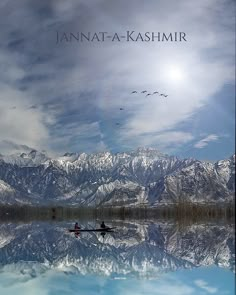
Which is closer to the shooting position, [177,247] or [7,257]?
[7,257]

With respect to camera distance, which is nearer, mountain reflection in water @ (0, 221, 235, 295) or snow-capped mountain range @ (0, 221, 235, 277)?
mountain reflection in water @ (0, 221, 235, 295)

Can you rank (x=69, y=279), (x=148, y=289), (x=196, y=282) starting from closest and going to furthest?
(x=148, y=289)
(x=196, y=282)
(x=69, y=279)

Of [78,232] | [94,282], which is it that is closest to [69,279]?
[94,282]

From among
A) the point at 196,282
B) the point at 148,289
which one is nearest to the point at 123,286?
the point at 148,289

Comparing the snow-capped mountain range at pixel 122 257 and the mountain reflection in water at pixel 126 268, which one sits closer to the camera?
the mountain reflection in water at pixel 126 268

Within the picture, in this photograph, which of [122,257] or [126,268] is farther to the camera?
[122,257]

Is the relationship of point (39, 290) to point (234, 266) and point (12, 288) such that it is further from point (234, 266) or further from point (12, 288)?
point (234, 266)

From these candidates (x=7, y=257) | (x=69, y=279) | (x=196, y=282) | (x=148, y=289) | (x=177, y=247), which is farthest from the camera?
(x=177, y=247)

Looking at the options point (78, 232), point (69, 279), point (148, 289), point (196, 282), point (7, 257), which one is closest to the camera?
point (148, 289)

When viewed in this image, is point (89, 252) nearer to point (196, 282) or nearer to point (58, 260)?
point (58, 260)
